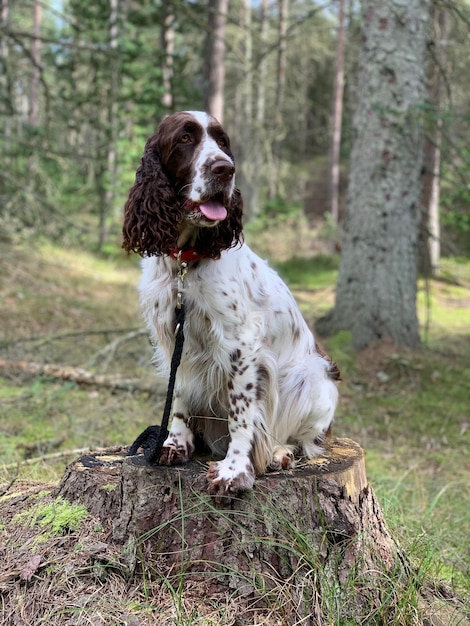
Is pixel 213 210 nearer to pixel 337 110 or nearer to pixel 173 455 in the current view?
pixel 173 455

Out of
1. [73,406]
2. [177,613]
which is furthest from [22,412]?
[177,613]

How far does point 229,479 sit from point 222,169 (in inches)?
51.6

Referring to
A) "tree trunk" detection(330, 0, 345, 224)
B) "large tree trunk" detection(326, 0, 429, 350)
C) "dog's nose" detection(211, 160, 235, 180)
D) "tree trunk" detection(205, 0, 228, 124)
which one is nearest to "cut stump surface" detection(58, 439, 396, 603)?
"dog's nose" detection(211, 160, 235, 180)

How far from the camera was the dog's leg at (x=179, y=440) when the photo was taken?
2.82m

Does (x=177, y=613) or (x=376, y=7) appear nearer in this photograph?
(x=177, y=613)

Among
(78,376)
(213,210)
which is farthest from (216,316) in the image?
(78,376)

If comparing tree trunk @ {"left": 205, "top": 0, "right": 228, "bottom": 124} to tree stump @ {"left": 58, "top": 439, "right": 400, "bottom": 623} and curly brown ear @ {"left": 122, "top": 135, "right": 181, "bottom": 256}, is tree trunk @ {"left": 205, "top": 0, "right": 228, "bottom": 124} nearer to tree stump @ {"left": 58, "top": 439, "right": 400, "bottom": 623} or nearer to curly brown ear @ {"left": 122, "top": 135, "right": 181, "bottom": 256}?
curly brown ear @ {"left": 122, "top": 135, "right": 181, "bottom": 256}

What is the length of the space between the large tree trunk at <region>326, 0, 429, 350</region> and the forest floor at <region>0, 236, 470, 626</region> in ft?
1.14

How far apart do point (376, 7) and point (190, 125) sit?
519 centimetres

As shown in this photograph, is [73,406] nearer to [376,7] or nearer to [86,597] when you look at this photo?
[86,597]

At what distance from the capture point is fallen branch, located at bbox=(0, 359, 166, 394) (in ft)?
20.5

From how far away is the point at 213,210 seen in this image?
8.48ft

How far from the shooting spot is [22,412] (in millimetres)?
5473

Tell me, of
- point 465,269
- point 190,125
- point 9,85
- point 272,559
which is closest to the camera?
point 272,559
